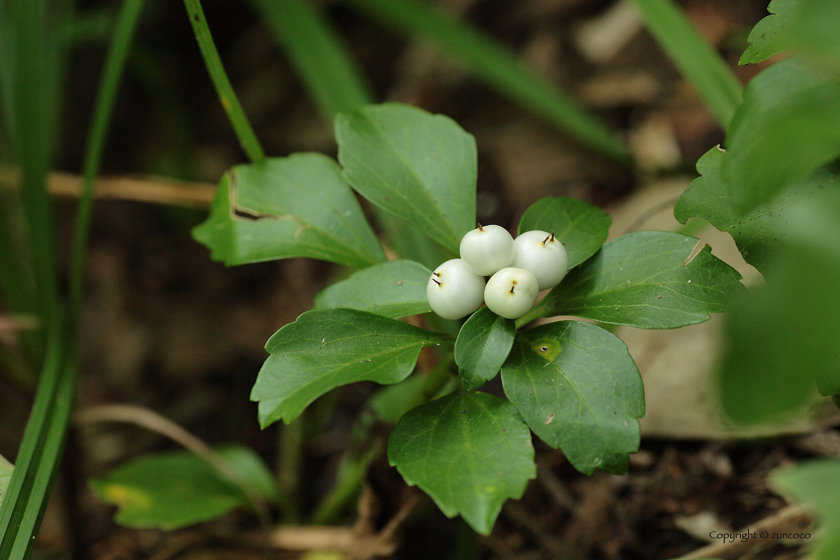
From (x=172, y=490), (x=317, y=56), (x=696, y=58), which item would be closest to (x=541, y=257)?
(x=696, y=58)

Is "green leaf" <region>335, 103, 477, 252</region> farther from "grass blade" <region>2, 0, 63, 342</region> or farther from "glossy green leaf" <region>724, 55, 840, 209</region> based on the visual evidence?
"grass blade" <region>2, 0, 63, 342</region>

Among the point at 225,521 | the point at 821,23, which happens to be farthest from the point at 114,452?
the point at 821,23

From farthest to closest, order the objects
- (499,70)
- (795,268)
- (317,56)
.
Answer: (499,70) < (317,56) < (795,268)

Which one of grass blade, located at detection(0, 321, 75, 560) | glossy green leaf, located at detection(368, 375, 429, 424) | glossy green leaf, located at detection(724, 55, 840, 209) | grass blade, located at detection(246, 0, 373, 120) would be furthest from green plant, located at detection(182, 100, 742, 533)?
grass blade, located at detection(246, 0, 373, 120)

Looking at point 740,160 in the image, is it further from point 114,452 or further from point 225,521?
point 114,452

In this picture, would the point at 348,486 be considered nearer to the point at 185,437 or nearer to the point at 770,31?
the point at 185,437

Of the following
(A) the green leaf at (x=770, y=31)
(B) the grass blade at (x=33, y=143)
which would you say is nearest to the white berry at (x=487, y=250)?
(A) the green leaf at (x=770, y=31)

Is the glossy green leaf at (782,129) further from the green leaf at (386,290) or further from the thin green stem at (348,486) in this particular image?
the thin green stem at (348,486)
